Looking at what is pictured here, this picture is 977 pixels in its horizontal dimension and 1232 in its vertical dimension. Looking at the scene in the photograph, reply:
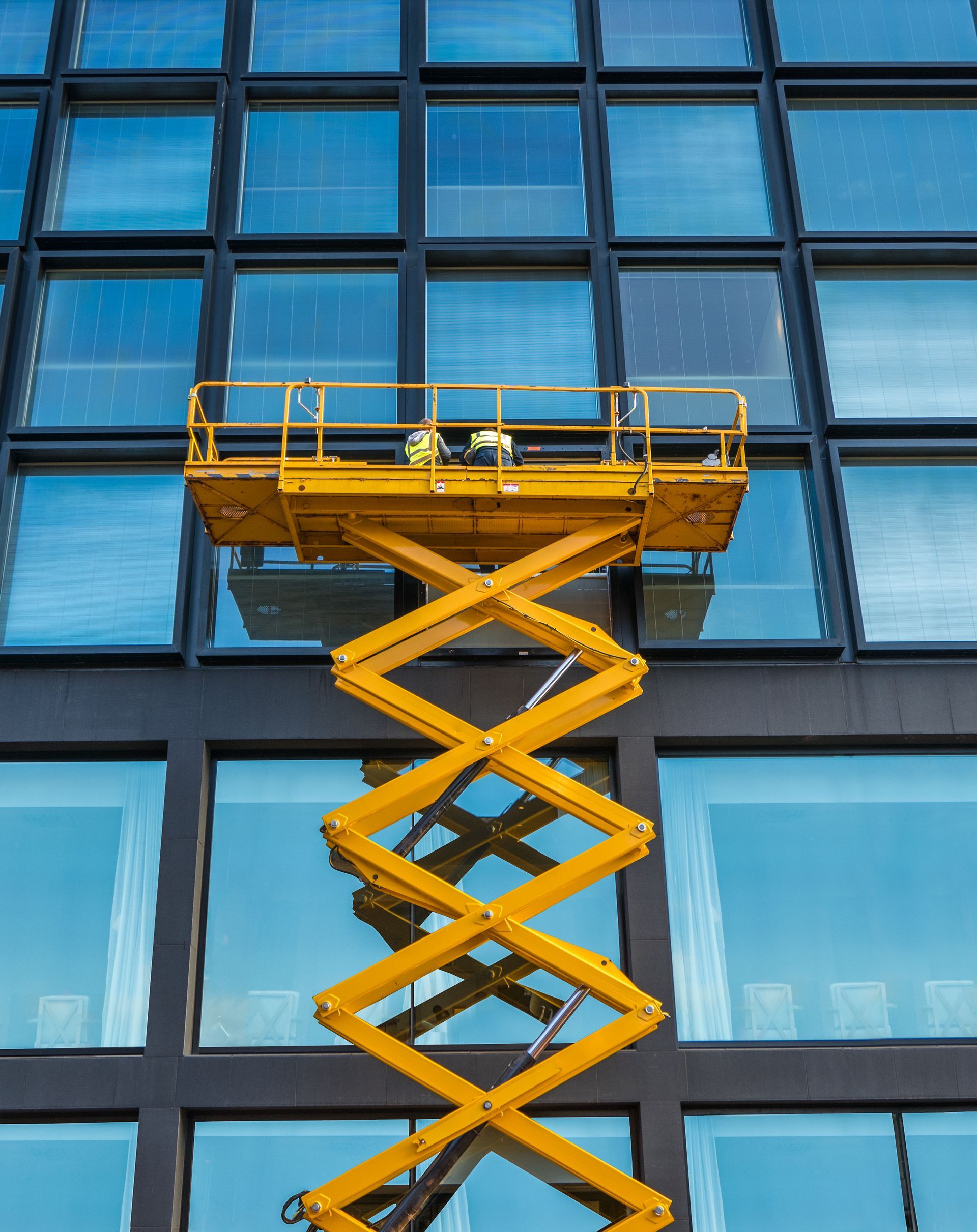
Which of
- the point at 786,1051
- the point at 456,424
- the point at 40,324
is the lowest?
the point at 786,1051

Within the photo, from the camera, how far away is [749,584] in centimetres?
1727

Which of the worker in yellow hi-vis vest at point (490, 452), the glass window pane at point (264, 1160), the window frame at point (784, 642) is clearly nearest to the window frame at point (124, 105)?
the worker in yellow hi-vis vest at point (490, 452)

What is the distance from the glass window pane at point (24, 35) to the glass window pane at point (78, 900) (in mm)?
11592

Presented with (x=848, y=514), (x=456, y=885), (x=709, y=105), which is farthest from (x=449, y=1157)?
(x=709, y=105)

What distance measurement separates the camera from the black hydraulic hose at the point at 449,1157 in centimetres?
1306

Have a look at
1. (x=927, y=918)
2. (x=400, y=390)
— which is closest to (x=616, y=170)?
(x=400, y=390)

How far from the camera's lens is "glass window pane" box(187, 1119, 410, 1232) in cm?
1425

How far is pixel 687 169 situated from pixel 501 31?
4013 mm

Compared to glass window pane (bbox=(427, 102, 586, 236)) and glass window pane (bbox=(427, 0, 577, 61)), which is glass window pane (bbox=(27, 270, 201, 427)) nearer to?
glass window pane (bbox=(427, 102, 586, 236))

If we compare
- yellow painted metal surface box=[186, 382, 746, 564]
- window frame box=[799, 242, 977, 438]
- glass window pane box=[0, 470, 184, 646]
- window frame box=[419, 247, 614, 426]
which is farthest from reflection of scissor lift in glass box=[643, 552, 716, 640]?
glass window pane box=[0, 470, 184, 646]

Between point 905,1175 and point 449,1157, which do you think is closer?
point 449,1157

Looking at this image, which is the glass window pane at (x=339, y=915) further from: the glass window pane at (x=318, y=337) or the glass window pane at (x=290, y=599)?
the glass window pane at (x=318, y=337)

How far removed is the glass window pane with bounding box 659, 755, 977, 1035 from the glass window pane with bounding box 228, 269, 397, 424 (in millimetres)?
6861

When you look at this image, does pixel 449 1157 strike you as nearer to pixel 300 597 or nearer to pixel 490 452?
pixel 300 597
